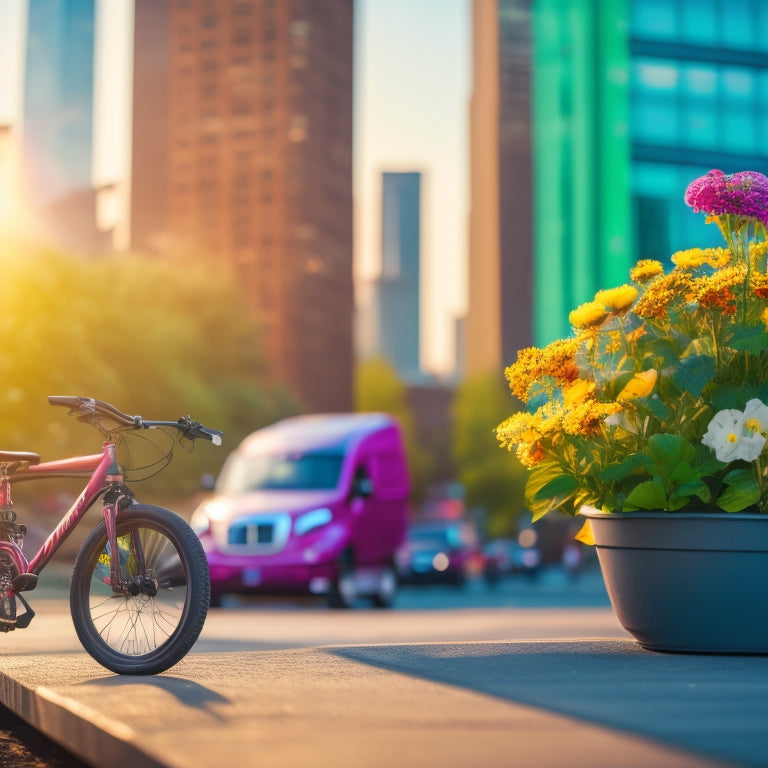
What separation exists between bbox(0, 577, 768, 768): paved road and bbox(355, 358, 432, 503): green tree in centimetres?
8360

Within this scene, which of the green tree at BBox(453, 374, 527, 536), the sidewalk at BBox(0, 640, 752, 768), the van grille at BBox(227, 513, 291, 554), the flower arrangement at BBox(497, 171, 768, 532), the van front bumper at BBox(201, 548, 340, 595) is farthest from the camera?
the green tree at BBox(453, 374, 527, 536)

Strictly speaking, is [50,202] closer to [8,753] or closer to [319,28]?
[8,753]

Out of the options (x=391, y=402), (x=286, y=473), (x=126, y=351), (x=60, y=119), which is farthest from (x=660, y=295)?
(x=391, y=402)

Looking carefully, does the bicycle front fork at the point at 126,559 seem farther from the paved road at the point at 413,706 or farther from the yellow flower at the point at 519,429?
the yellow flower at the point at 519,429

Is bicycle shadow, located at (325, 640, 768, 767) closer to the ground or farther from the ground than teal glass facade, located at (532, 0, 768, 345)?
closer to the ground

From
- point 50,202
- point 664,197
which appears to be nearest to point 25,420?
point 50,202

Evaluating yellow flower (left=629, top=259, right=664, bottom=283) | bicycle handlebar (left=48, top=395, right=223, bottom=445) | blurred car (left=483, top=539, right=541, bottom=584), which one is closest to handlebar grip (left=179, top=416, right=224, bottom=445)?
bicycle handlebar (left=48, top=395, right=223, bottom=445)

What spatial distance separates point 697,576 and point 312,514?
12331 mm

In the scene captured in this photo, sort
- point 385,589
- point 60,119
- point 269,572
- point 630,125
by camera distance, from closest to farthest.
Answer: point 269,572, point 385,589, point 630,125, point 60,119

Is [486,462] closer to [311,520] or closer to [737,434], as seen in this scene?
[311,520]

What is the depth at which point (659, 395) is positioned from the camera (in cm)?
561

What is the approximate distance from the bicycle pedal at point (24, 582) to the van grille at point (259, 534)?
11.4 metres

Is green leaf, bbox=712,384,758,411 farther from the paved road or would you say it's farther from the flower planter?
the paved road

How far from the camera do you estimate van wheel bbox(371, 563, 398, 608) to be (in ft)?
64.6
